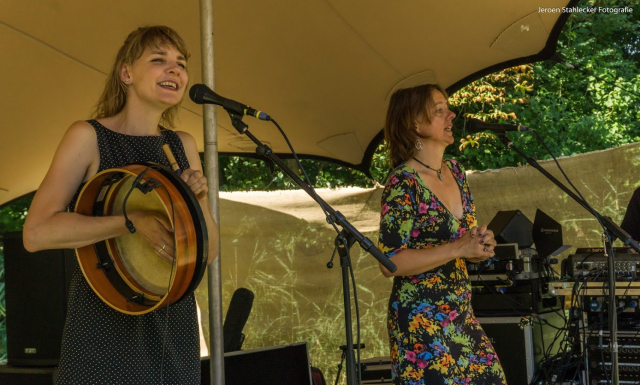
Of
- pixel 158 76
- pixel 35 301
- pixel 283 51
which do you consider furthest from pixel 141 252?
pixel 283 51

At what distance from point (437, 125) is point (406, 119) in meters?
0.13

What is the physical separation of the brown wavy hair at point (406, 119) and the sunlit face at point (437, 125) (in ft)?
0.04

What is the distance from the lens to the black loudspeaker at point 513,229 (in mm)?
4312

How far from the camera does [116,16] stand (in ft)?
14.2

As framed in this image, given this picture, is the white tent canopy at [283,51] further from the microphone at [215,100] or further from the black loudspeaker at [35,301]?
the microphone at [215,100]

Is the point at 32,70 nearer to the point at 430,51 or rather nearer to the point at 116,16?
the point at 116,16

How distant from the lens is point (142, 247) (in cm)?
187

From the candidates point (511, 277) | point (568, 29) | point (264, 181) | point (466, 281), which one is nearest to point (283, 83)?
point (511, 277)

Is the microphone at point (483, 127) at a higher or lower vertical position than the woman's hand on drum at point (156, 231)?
higher

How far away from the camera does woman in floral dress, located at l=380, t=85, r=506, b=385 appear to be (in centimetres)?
256

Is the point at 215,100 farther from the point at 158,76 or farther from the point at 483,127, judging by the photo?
the point at 483,127

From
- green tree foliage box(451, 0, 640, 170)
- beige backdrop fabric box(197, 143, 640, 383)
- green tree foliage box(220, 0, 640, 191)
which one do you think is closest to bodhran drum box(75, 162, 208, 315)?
beige backdrop fabric box(197, 143, 640, 383)

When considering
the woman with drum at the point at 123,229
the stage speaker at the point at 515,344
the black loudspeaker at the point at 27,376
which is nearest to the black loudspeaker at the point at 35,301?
the black loudspeaker at the point at 27,376

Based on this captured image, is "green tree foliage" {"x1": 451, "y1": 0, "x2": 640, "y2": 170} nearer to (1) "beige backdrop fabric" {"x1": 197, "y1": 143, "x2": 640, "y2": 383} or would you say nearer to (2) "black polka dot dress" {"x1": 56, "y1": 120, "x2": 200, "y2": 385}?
(1) "beige backdrop fabric" {"x1": 197, "y1": 143, "x2": 640, "y2": 383}
